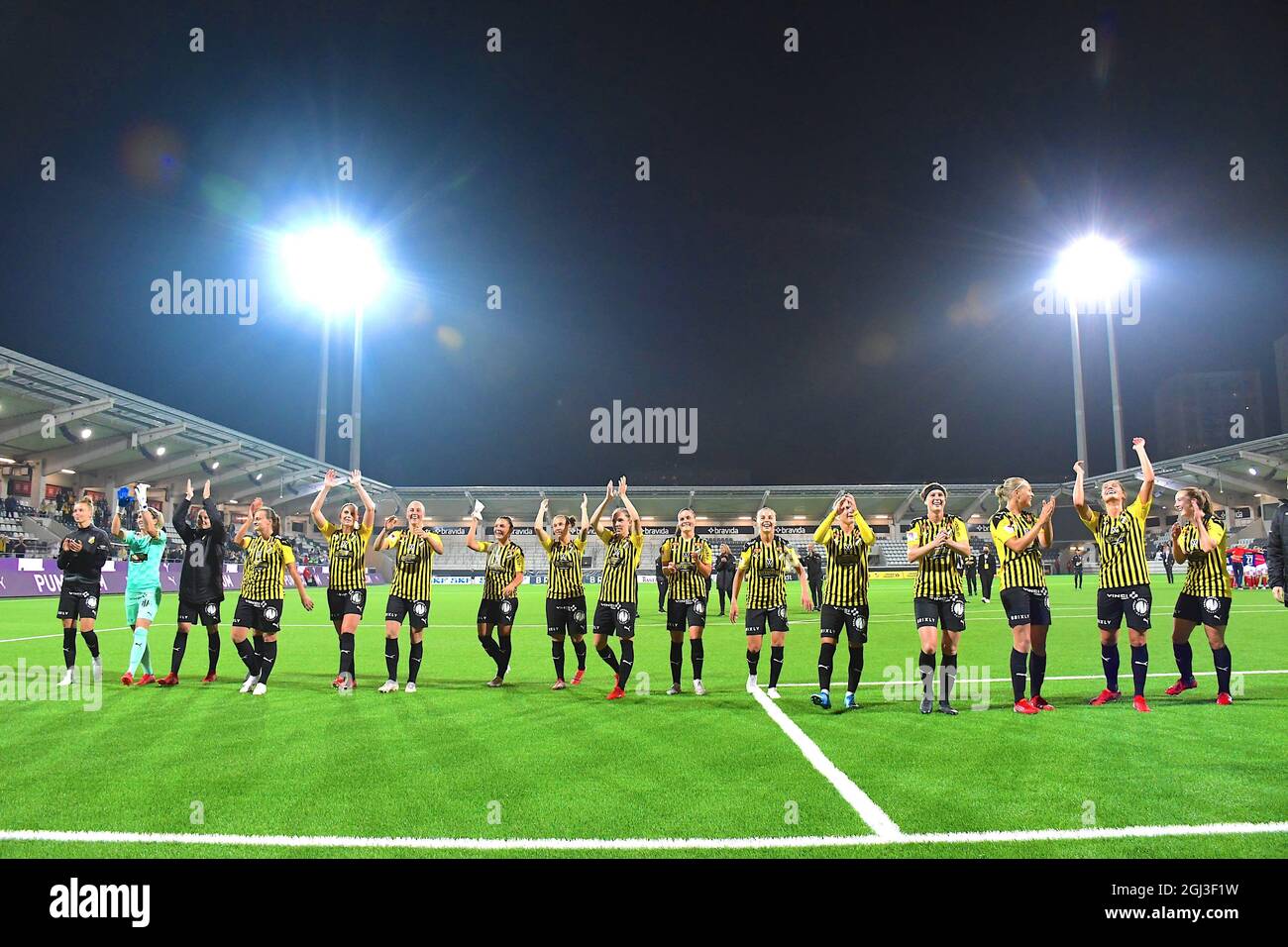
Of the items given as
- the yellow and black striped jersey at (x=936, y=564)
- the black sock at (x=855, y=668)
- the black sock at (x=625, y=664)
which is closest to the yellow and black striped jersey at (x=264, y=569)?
the black sock at (x=625, y=664)

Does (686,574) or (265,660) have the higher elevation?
(686,574)

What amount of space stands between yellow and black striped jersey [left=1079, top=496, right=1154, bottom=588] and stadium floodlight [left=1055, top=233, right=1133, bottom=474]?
42.9m

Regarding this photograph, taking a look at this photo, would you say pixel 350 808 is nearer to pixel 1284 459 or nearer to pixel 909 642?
pixel 909 642

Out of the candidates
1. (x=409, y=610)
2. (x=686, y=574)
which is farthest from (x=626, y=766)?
(x=409, y=610)

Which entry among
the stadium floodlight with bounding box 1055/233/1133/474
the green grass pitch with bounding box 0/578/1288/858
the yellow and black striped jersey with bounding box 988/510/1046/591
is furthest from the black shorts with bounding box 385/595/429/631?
the stadium floodlight with bounding box 1055/233/1133/474

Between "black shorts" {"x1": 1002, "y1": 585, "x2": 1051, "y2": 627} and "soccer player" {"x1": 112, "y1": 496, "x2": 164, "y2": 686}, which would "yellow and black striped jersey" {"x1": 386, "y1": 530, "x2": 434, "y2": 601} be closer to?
"soccer player" {"x1": 112, "y1": 496, "x2": 164, "y2": 686}

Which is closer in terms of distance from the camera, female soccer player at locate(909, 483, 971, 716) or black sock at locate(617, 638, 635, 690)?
female soccer player at locate(909, 483, 971, 716)

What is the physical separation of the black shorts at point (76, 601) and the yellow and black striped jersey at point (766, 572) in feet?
26.7

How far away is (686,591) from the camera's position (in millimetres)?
9219

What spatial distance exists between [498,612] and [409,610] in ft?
3.74

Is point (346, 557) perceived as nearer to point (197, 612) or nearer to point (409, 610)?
point (409, 610)

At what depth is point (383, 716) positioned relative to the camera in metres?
7.50

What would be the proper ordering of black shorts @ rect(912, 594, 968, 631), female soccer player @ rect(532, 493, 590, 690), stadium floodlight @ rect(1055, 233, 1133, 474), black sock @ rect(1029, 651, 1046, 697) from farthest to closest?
stadium floodlight @ rect(1055, 233, 1133, 474)
female soccer player @ rect(532, 493, 590, 690)
black sock @ rect(1029, 651, 1046, 697)
black shorts @ rect(912, 594, 968, 631)

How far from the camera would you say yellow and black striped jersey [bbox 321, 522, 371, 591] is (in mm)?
9602
